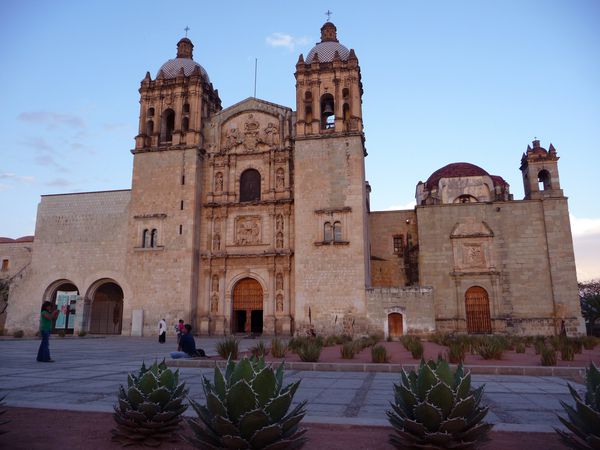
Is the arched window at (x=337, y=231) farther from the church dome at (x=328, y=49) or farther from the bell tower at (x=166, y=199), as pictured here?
the church dome at (x=328, y=49)

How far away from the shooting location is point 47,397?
641cm

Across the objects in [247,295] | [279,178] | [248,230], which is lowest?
[247,295]

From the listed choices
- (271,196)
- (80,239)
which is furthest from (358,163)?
(80,239)

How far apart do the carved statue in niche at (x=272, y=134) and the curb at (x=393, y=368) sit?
1922 centimetres

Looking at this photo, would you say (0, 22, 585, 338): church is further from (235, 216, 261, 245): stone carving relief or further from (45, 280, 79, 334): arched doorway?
(45, 280, 79, 334): arched doorway

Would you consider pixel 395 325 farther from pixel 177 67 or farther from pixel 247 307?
pixel 177 67

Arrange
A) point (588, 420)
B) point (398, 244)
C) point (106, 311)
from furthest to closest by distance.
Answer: point (106, 311), point (398, 244), point (588, 420)

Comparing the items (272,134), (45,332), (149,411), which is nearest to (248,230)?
(272,134)

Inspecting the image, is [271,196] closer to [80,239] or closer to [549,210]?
[80,239]

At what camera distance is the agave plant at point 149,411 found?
4.16 metres

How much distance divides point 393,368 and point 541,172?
23560 mm

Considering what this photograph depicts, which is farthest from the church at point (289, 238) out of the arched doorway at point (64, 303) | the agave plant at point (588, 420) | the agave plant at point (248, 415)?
the agave plant at point (248, 415)

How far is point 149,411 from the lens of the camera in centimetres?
417

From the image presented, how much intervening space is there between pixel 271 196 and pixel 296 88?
6.88m
